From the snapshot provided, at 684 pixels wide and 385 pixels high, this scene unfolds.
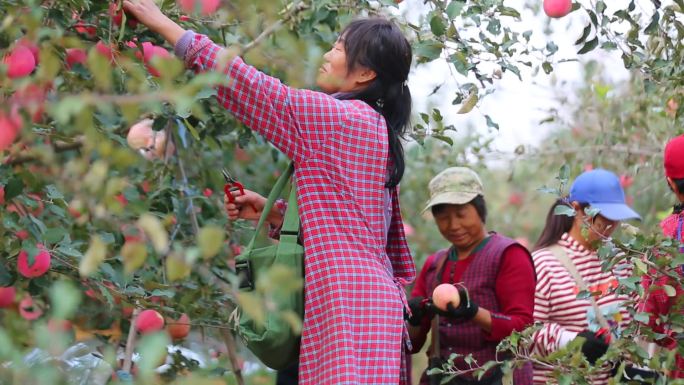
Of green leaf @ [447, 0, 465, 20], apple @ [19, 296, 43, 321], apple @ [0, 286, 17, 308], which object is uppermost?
green leaf @ [447, 0, 465, 20]

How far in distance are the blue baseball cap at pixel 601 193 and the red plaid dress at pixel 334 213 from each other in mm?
1364

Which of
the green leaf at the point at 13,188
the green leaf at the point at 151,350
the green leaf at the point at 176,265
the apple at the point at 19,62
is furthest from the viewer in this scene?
the green leaf at the point at 13,188

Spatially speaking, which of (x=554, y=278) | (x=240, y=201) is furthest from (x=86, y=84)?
(x=554, y=278)

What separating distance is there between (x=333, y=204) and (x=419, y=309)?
793 mm

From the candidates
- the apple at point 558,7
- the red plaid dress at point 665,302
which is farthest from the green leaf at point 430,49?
the red plaid dress at point 665,302

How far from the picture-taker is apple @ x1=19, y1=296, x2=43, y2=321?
3.19m

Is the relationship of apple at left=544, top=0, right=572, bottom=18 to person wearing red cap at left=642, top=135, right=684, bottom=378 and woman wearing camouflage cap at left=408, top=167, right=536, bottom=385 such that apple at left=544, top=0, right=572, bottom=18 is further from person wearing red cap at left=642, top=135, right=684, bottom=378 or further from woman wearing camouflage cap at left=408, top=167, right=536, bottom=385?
woman wearing camouflage cap at left=408, top=167, right=536, bottom=385

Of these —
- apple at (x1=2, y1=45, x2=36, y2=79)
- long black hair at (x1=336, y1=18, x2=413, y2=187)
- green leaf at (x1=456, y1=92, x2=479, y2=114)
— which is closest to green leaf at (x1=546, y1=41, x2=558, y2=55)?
green leaf at (x1=456, y1=92, x2=479, y2=114)

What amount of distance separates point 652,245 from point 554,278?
79 centimetres

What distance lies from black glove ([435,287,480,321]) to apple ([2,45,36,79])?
1158 mm

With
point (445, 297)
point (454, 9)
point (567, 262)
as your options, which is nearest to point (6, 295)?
point (445, 297)

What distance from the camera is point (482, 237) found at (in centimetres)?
304

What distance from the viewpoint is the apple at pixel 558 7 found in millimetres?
2615

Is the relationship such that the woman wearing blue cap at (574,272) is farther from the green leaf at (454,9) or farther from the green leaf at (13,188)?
the green leaf at (13,188)
